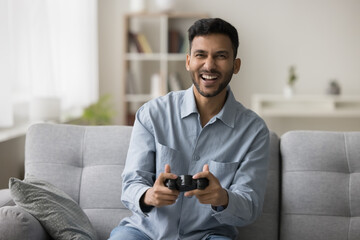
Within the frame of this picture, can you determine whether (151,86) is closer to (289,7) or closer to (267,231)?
(289,7)

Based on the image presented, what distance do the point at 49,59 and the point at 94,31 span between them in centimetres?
154

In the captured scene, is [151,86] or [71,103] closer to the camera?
[71,103]

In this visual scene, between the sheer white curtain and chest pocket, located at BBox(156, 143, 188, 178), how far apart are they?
1538mm

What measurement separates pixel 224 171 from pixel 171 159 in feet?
0.63

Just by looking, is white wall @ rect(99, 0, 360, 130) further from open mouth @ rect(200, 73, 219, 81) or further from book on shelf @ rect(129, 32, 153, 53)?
open mouth @ rect(200, 73, 219, 81)

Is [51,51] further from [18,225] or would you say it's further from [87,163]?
[18,225]

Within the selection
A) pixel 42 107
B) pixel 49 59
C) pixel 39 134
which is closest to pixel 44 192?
pixel 39 134

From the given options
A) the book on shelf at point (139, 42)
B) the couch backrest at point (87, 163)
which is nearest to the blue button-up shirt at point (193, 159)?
the couch backrest at point (87, 163)

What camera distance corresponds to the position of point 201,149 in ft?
6.18

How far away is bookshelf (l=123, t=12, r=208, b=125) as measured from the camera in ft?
18.2

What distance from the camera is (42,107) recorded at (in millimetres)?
3539

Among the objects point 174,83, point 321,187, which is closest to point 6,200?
point 321,187

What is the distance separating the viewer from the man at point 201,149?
182cm

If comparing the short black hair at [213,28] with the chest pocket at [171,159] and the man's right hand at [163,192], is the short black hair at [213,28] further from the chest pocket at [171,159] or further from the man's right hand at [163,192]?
the man's right hand at [163,192]
